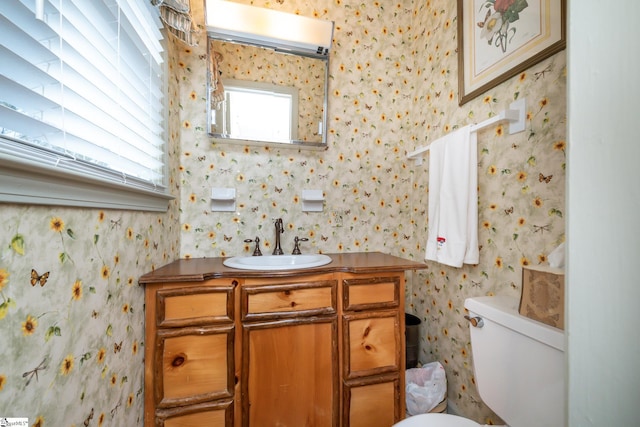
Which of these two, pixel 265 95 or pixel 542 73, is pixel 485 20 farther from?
pixel 265 95

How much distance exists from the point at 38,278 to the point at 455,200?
151 centimetres

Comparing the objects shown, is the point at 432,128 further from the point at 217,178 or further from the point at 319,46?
the point at 217,178

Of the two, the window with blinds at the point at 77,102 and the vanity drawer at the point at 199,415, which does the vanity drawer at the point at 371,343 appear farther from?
the window with blinds at the point at 77,102

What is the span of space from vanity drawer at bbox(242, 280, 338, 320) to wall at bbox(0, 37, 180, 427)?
42 cm

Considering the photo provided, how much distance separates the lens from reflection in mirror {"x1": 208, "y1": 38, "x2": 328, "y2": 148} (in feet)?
4.58

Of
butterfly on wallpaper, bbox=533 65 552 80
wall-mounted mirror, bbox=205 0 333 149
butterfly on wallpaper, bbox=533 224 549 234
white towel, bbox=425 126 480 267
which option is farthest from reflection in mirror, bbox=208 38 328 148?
butterfly on wallpaper, bbox=533 224 549 234

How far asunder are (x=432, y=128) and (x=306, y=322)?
1.39 metres

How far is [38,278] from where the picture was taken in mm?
500

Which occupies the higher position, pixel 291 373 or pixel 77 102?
pixel 77 102

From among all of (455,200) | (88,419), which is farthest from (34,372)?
(455,200)

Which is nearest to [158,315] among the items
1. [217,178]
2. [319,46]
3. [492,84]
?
[217,178]

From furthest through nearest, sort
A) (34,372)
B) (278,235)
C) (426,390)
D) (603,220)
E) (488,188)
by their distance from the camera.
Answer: (278,235)
(426,390)
(488,188)
(34,372)
(603,220)

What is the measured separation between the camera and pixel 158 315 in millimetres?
954

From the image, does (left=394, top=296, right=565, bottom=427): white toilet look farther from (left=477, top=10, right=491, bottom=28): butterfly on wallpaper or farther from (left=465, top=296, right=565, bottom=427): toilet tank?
(left=477, top=10, right=491, bottom=28): butterfly on wallpaper
